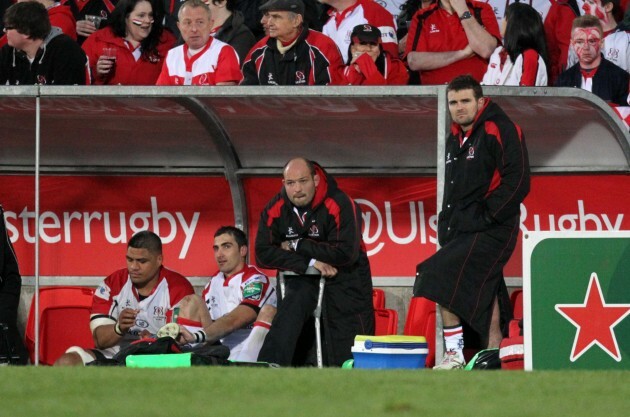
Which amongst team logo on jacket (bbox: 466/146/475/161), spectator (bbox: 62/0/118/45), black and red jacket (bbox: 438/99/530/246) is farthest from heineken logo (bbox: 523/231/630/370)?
spectator (bbox: 62/0/118/45)

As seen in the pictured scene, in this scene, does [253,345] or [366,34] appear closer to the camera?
[253,345]

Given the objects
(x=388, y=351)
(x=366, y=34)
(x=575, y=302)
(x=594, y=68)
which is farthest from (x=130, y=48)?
(x=575, y=302)

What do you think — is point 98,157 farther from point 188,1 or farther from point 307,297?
point 307,297

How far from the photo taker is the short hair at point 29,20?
1049 centimetres

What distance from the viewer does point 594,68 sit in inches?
428

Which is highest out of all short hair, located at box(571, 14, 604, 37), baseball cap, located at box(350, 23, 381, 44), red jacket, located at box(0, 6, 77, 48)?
red jacket, located at box(0, 6, 77, 48)

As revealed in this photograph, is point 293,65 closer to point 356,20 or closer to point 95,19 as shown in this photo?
point 356,20

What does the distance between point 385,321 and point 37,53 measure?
3227mm

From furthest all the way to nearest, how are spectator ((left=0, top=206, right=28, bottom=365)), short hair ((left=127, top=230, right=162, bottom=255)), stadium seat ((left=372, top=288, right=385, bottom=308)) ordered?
stadium seat ((left=372, top=288, right=385, bottom=308)), spectator ((left=0, top=206, right=28, bottom=365)), short hair ((left=127, top=230, right=162, bottom=255))

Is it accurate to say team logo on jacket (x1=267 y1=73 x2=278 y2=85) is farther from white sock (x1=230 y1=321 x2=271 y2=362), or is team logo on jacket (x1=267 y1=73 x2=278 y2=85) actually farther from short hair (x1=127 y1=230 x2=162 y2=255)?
white sock (x1=230 y1=321 x2=271 y2=362)

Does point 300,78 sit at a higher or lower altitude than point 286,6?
lower

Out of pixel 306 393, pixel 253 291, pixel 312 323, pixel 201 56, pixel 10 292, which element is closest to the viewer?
pixel 306 393

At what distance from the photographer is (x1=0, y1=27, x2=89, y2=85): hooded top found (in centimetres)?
1055

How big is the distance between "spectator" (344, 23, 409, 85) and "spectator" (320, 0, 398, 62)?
1.77 ft
